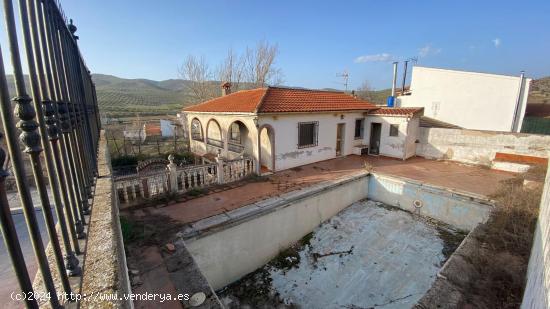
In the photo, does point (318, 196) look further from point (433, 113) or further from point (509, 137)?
point (433, 113)

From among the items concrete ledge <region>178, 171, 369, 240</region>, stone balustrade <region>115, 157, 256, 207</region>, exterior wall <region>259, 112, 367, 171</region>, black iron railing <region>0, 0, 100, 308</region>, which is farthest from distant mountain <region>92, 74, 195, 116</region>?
black iron railing <region>0, 0, 100, 308</region>

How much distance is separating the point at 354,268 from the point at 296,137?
20.5 ft

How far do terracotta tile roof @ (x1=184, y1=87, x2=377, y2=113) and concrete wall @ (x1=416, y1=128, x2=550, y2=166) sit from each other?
3.99m

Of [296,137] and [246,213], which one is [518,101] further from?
[246,213]

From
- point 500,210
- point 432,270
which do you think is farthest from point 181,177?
point 500,210

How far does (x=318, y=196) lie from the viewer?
8.77m

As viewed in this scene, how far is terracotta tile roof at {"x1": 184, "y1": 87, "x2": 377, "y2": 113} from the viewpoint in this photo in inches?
421

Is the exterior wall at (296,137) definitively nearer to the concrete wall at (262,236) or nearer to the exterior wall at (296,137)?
the exterior wall at (296,137)

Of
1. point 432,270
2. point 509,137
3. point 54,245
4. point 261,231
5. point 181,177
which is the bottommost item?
point 432,270

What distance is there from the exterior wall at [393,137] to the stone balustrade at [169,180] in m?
8.65

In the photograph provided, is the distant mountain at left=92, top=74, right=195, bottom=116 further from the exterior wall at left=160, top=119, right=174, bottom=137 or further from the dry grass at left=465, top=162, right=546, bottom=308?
the dry grass at left=465, top=162, right=546, bottom=308

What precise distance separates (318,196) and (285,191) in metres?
1.23

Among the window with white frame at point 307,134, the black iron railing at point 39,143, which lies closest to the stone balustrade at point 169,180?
the window with white frame at point 307,134

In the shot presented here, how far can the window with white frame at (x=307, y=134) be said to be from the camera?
11715 mm
